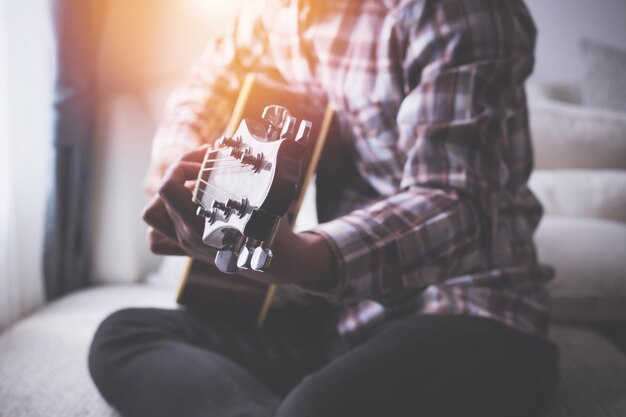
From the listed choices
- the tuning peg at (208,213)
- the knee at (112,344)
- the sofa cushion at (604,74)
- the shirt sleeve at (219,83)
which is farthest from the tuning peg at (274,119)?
the sofa cushion at (604,74)

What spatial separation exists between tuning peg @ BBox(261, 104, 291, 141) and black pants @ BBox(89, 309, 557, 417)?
33 cm

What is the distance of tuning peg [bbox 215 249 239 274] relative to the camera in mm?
484

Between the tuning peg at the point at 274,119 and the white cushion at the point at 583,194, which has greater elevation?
the tuning peg at the point at 274,119

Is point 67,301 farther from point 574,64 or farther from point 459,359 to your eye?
point 574,64

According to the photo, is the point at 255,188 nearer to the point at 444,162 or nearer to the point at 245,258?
the point at 245,258

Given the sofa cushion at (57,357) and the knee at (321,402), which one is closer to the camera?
the knee at (321,402)

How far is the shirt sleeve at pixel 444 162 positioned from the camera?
0.67 m

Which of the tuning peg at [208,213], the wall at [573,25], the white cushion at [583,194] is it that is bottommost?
Result: the white cushion at [583,194]

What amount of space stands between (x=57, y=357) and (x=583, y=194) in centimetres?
133

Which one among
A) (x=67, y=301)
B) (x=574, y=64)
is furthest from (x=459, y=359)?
(x=574, y=64)

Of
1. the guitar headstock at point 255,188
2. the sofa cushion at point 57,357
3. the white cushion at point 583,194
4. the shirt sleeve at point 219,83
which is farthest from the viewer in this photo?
the white cushion at point 583,194

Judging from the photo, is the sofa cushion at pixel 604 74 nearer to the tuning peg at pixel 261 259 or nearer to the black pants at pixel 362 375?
the black pants at pixel 362 375

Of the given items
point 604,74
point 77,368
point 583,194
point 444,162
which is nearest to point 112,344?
point 77,368

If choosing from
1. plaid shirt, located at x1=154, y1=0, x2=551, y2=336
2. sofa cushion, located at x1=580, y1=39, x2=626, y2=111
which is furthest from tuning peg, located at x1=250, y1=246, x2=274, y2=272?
sofa cushion, located at x1=580, y1=39, x2=626, y2=111
